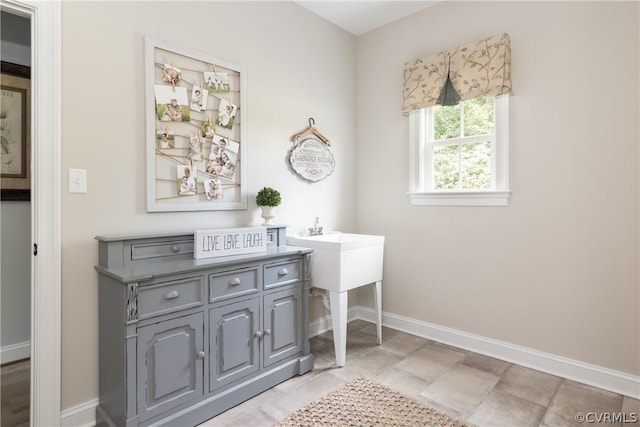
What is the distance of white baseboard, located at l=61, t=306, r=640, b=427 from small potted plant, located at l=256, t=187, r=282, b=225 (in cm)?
108

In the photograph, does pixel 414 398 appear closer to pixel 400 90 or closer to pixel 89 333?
pixel 89 333

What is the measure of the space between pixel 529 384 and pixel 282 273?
1676 millimetres

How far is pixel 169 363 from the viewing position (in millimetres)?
1724

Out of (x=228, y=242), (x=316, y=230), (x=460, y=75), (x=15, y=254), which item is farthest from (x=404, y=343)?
(x=15, y=254)

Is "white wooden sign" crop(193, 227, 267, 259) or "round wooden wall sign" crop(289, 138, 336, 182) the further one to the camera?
"round wooden wall sign" crop(289, 138, 336, 182)

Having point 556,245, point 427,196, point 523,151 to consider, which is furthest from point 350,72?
point 556,245

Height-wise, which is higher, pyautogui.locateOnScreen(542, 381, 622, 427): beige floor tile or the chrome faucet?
the chrome faucet

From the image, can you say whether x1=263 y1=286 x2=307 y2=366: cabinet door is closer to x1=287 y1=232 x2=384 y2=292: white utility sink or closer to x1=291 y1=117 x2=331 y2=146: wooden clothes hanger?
x1=287 y1=232 x2=384 y2=292: white utility sink

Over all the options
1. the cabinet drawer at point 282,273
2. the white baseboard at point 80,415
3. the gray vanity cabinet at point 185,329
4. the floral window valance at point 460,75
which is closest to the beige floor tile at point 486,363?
the gray vanity cabinet at point 185,329

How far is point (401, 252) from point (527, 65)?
5.52 feet

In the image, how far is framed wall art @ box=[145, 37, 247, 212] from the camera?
2.07 meters

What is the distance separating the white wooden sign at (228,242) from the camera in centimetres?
200

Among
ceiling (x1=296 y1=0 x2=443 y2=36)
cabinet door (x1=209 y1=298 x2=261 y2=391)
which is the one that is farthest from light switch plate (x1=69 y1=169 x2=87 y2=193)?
ceiling (x1=296 y1=0 x2=443 y2=36)

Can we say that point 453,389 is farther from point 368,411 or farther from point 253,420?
point 253,420
